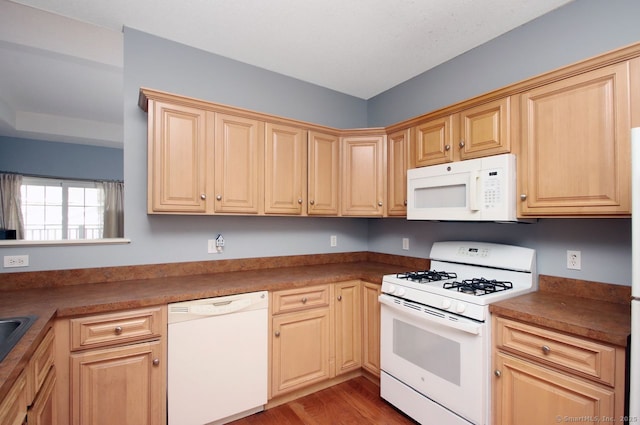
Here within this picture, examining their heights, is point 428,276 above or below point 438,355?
above

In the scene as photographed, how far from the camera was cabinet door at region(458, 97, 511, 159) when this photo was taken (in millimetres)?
1847

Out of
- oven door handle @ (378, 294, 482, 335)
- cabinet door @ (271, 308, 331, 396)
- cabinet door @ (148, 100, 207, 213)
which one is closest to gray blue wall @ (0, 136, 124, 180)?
cabinet door @ (148, 100, 207, 213)

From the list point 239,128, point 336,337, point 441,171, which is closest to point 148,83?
point 239,128

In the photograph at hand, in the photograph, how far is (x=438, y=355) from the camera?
1812 mm

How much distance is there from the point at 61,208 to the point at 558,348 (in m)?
5.06

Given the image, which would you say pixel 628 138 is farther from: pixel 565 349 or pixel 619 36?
pixel 565 349

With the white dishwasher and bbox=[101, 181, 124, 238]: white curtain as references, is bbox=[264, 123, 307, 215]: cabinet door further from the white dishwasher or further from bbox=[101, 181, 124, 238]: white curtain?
bbox=[101, 181, 124, 238]: white curtain

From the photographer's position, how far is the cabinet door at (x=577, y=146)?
1.43 m

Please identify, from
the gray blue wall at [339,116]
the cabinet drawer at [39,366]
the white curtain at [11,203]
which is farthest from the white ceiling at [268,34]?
the cabinet drawer at [39,366]

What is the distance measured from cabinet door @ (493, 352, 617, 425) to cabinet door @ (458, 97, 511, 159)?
3.95 ft

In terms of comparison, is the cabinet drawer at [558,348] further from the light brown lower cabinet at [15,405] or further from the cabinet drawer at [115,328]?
the light brown lower cabinet at [15,405]

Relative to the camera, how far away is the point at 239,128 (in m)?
2.26

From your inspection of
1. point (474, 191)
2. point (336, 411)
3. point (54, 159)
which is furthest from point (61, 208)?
point (474, 191)

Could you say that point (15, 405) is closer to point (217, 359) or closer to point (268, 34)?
point (217, 359)
